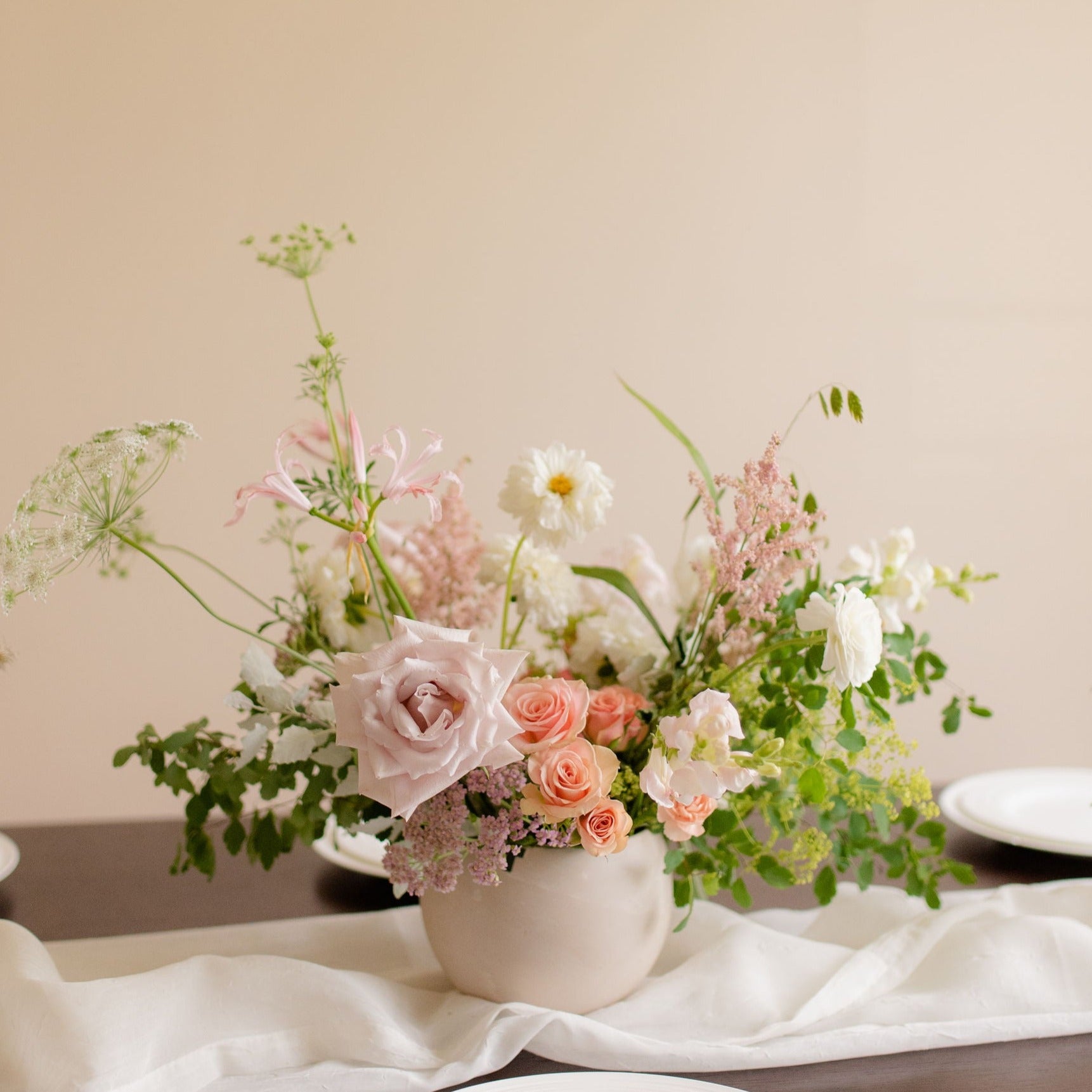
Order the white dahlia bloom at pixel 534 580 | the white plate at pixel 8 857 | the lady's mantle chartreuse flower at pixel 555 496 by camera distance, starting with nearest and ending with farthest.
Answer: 1. the lady's mantle chartreuse flower at pixel 555 496
2. the white dahlia bloom at pixel 534 580
3. the white plate at pixel 8 857

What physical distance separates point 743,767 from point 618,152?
186cm

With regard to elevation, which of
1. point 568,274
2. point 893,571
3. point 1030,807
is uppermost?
point 568,274

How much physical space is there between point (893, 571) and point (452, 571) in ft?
1.12

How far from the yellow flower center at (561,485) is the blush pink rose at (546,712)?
121 mm

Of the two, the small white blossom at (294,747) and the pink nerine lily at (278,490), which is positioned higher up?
the pink nerine lily at (278,490)

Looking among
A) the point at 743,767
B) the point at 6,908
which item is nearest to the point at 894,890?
the point at 743,767

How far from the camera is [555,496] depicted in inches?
27.5

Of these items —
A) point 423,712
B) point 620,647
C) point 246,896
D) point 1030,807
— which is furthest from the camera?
point 1030,807

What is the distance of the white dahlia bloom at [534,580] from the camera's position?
0.80 metres

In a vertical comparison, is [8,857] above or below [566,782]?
below

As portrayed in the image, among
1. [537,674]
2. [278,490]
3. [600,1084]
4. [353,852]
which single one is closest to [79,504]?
[278,490]

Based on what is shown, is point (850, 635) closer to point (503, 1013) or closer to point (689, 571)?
point (689, 571)

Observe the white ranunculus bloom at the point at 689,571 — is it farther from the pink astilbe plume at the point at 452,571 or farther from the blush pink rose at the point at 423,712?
the blush pink rose at the point at 423,712

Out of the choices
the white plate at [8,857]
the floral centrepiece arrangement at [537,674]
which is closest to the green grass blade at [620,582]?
the floral centrepiece arrangement at [537,674]
